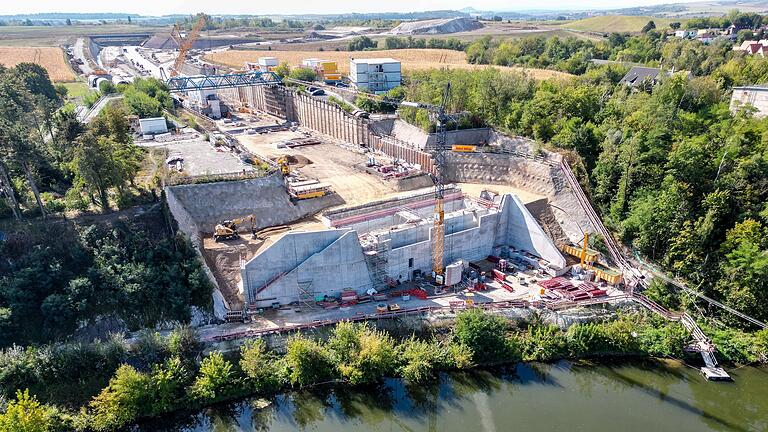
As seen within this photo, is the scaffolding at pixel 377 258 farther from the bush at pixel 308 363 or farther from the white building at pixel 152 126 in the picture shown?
the white building at pixel 152 126

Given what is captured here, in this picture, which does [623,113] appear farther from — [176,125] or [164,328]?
[176,125]

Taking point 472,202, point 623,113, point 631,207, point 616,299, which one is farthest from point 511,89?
point 616,299

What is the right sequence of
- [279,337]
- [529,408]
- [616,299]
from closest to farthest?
[529,408] < [279,337] < [616,299]

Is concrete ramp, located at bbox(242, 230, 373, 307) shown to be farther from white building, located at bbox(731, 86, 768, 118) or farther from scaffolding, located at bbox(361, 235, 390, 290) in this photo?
white building, located at bbox(731, 86, 768, 118)

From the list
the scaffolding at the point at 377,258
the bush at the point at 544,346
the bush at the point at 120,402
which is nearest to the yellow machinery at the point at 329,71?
the scaffolding at the point at 377,258

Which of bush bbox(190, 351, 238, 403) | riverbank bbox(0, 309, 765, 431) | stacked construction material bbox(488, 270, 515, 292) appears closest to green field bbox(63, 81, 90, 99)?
riverbank bbox(0, 309, 765, 431)

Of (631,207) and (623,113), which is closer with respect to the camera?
(631,207)
